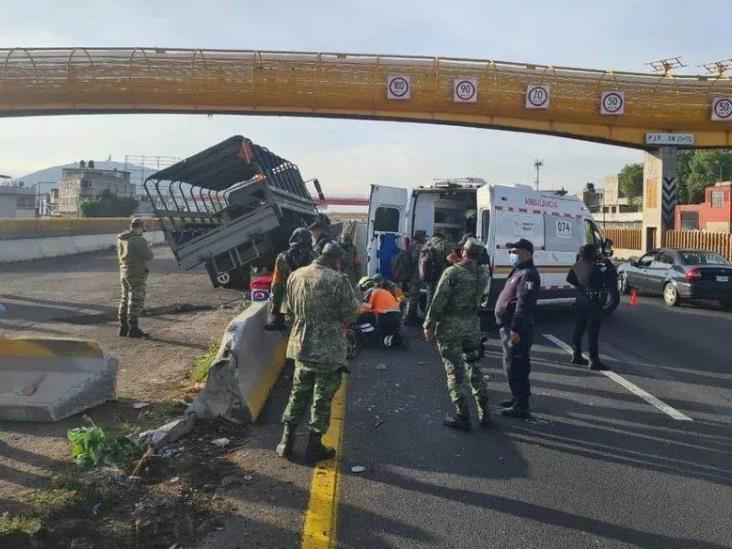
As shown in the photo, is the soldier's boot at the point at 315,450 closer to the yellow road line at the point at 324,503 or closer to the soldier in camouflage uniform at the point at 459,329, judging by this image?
the yellow road line at the point at 324,503

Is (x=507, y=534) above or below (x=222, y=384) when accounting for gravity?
below

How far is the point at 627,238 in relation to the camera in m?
34.6

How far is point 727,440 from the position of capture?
581cm

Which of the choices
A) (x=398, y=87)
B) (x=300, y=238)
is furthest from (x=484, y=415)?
(x=398, y=87)

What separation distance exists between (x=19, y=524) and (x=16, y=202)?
147ft

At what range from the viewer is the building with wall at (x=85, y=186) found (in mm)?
57938

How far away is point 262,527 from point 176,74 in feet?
78.6

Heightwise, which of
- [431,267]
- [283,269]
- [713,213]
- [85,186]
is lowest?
[431,267]

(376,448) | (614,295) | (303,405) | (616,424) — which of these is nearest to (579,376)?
(614,295)

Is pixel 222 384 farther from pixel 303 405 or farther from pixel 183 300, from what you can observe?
pixel 183 300

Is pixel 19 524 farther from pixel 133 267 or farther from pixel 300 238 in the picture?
pixel 133 267

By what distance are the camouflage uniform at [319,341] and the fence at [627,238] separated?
3093 cm

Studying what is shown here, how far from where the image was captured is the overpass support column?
26219 millimetres

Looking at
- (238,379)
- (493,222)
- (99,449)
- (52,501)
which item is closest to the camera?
(52,501)
